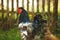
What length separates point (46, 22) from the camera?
748cm

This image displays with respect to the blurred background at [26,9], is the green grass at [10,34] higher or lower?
lower

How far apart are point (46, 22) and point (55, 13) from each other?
16cm

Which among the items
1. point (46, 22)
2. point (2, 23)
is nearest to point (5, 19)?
point (2, 23)

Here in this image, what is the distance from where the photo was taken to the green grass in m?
7.47

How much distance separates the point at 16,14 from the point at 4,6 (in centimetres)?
19

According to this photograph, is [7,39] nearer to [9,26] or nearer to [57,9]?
[9,26]

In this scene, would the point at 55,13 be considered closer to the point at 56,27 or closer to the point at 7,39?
the point at 56,27

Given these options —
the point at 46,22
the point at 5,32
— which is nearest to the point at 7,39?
the point at 5,32

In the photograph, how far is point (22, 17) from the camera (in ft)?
24.5

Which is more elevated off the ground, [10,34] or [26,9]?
[26,9]

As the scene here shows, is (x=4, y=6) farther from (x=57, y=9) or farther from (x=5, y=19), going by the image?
(x=57, y=9)

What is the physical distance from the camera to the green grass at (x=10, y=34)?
7.47 m

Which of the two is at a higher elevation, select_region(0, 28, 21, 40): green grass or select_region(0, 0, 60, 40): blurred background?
select_region(0, 0, 60, 40): blurred background

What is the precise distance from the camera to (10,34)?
749 cm
